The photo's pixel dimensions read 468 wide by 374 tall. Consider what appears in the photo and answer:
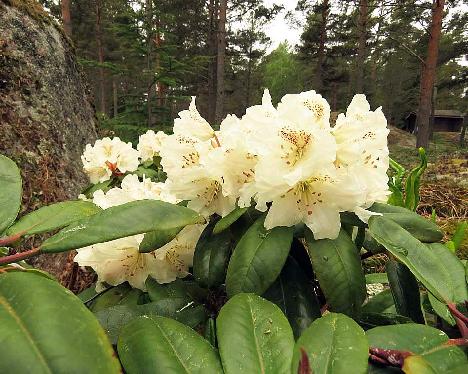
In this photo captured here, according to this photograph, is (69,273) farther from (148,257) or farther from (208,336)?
(208,336)

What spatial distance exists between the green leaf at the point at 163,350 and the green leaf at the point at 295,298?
0.83ft

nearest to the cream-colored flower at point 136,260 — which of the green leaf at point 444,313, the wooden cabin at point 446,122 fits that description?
the green leaf at point 444,313

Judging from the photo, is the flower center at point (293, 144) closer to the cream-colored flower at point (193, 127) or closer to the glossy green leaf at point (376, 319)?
the cream-colored flower at point (193, 127)

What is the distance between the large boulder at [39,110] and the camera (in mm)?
2994

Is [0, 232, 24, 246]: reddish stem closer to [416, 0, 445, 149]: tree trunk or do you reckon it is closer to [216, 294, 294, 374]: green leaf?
[216, 294, 294, 374]: green leaf

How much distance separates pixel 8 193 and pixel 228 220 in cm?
42

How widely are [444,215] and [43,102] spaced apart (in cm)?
368

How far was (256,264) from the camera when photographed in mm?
768

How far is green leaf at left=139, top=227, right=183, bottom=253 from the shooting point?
833 mm

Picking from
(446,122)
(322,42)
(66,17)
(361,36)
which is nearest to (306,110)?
(66,17)

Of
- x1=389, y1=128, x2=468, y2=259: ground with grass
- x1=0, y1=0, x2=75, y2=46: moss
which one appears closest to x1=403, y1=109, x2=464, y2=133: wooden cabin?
x1=389, y1=128, x2=468, y2=259: ground with grass

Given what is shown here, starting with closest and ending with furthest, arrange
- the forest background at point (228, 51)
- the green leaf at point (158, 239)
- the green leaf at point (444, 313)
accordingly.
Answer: the green leaf at point (444, 313), the green leaf at point (158, 239), the forest background at point (228, 51)

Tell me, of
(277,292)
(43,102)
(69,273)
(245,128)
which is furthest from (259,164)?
(43,102)

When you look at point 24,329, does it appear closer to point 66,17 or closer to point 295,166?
point 295,166
